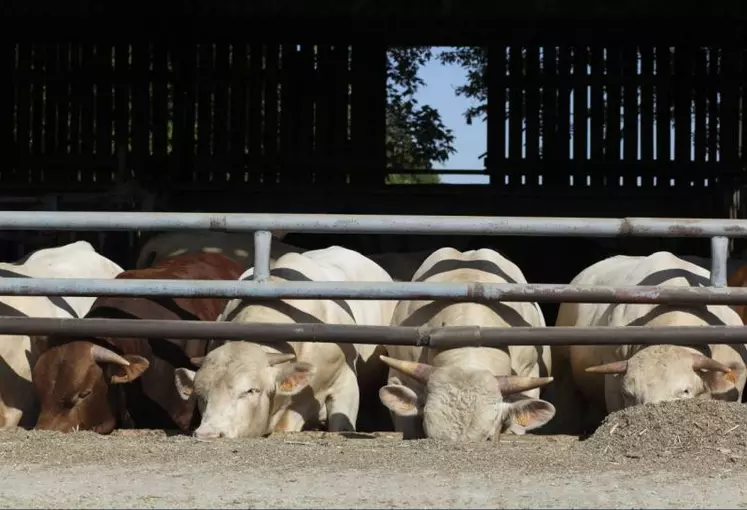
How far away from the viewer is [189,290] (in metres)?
8.30

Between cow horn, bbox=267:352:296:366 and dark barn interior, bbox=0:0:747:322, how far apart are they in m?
6.36

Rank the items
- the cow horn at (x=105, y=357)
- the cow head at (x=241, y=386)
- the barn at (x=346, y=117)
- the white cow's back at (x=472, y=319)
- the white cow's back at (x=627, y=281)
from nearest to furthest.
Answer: the cow head at (x=241, y=386)
the white cow's back at (x=472, y=319)
the cow horn at (x=105, y=357)
the white cow's back at (x=627, y=281)
the barn at (x=346, y=117)

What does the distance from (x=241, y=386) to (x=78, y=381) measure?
48.6 inches

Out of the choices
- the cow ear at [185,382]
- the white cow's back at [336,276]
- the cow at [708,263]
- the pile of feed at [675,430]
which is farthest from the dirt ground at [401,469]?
the cow at [708,263]

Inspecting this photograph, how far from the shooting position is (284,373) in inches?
343

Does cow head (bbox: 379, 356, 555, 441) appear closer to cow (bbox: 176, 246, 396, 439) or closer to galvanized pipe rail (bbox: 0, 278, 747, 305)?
galvanized pipe rail (bbox: 0, 278, 747, 305)

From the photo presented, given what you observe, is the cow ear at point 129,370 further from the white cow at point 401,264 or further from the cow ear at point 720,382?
the white cow at point 401,264

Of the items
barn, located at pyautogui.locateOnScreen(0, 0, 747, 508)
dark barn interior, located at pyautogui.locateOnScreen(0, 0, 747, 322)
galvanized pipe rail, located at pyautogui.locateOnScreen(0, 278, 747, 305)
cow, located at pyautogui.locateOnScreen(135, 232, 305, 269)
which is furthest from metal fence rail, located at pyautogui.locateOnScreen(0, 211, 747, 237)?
dark barn interior, located at pyautogui.locateOnScreen(0, 0, 747, 322)

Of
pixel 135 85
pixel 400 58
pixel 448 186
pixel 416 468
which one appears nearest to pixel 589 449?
pixel 416 468

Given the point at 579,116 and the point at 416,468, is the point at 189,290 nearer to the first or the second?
the point at 416,468

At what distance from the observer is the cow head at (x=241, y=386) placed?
27.1 feet

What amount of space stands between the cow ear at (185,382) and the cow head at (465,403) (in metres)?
1.26

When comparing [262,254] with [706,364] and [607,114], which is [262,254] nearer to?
[706,364]

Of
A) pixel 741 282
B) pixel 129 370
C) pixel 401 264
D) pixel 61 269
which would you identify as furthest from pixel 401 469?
pixel 401 264
